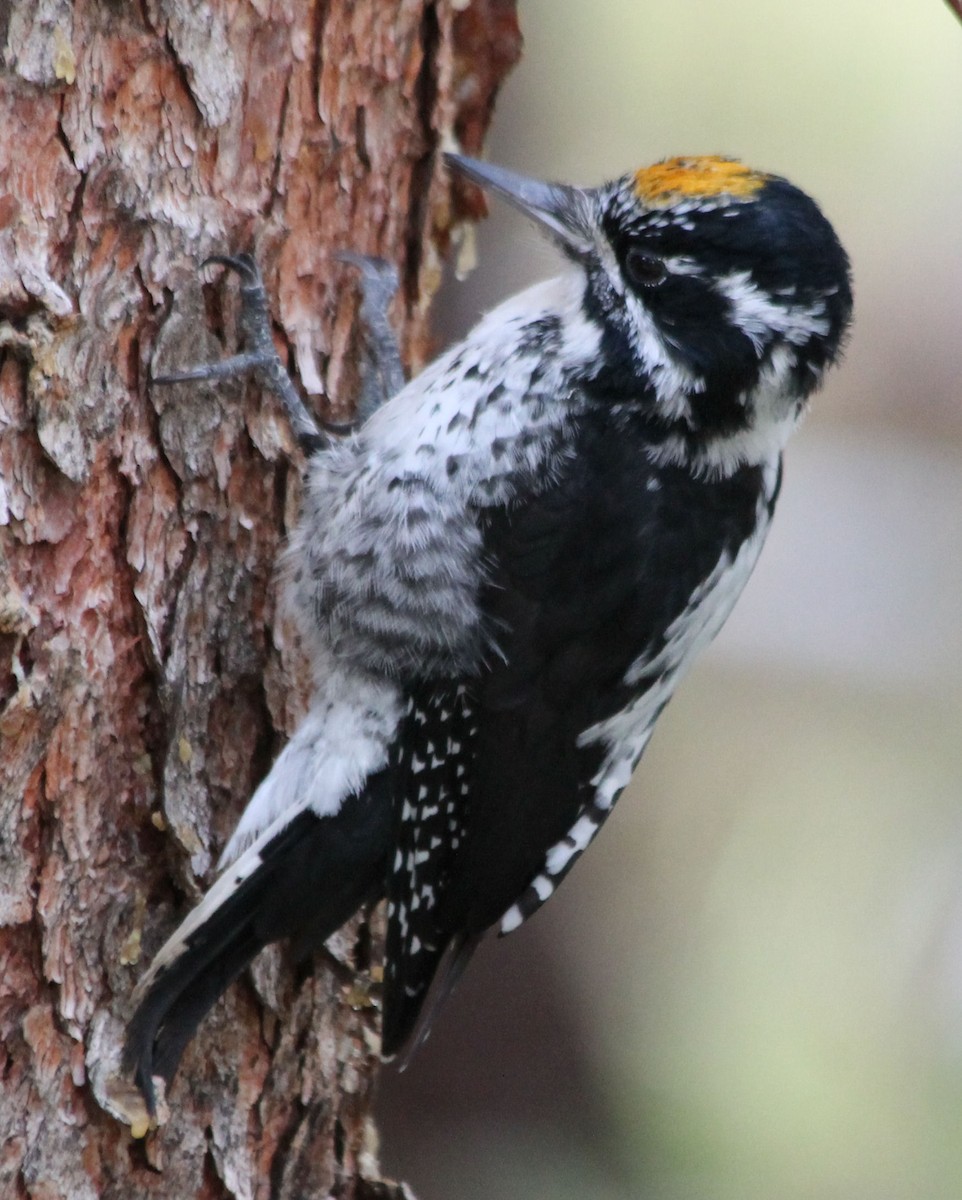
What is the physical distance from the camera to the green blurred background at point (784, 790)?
145 inches

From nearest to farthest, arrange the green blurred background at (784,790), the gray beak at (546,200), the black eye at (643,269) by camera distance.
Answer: the black eye at (643,269) → the gray beak at (546,200) → the green blurred background at (784,790)

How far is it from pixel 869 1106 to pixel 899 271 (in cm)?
237

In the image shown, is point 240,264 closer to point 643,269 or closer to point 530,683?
point 643,269

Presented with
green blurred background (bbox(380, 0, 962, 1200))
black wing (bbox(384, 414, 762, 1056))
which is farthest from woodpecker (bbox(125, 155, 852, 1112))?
green blurred background (bbox(380, 0, 962, 1200))

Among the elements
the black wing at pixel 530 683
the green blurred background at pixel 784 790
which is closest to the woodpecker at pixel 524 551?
the black wing at pixel 530 683

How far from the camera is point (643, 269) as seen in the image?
2.17 meters

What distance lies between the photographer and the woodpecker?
82.4 inches

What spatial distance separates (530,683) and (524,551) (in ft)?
0.63

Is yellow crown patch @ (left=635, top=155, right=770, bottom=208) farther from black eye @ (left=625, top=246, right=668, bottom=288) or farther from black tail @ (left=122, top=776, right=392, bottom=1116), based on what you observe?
black tail @ (left=122, top=776, right=392, bottom=1116)

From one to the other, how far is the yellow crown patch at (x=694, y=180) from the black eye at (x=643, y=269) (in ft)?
0.25

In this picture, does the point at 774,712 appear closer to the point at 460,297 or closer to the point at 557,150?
the point at 460,297

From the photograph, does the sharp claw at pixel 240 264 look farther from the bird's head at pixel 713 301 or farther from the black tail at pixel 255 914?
the black tail at pixel 255 914

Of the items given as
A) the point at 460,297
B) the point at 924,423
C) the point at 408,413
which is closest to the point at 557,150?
the point at 460,297

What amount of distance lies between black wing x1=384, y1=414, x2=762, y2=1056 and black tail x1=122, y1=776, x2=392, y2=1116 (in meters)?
0.06
